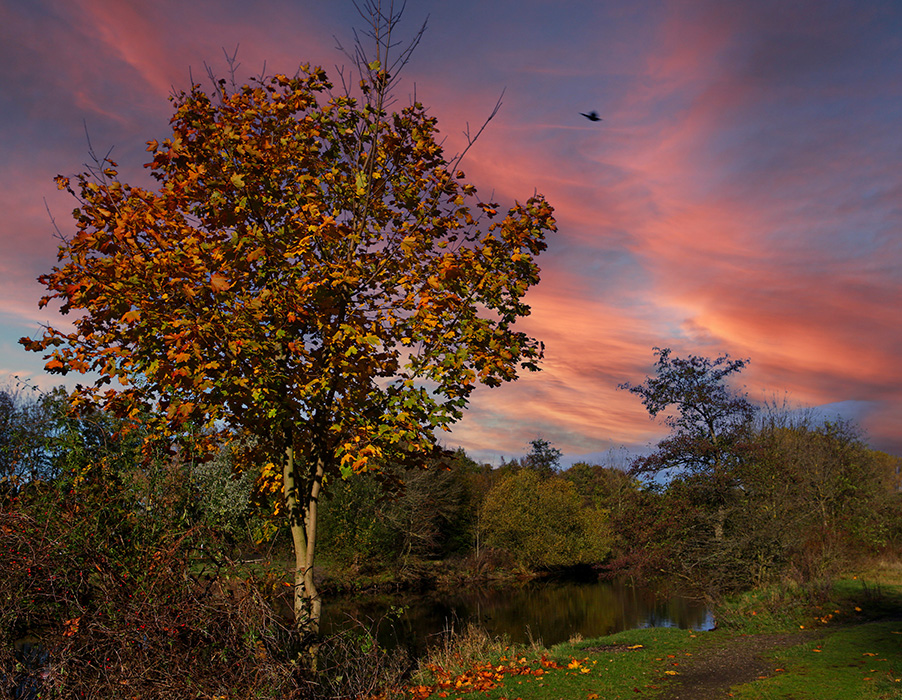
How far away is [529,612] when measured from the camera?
34.7 m

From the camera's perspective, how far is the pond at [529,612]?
27.6 meters

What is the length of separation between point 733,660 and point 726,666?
68 cm

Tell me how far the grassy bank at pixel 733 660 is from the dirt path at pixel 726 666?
0.02 metres

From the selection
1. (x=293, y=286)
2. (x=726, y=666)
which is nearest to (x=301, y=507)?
(x=293, y=286)

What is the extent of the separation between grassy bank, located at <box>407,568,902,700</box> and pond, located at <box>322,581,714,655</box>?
7043 mm

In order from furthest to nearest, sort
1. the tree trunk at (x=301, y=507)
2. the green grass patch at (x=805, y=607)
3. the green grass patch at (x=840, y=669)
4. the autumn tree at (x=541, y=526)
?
the autumn tree at (x=541, y=526)
the green grass patch at (x=805, y=607)
the green grass patch at (x=840, y=669)
the tree trunk at (x=301, y=507)

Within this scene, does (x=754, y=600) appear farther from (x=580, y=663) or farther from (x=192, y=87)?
(x=192, y=87)

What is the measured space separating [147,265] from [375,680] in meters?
5.81

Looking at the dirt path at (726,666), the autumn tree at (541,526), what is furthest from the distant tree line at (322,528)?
the dirt path at (726,666)

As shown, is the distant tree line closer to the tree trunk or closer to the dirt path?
the tree trunk

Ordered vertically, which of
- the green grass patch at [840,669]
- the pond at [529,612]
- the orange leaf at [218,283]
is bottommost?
the pond at [529,612]

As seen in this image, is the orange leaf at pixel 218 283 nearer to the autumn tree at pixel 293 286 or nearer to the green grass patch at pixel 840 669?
the autumn tree at pixel 293 286

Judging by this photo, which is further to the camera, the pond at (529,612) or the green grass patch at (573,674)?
the pond at (529,612)

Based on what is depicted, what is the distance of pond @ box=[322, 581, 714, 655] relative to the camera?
27.6 meters
